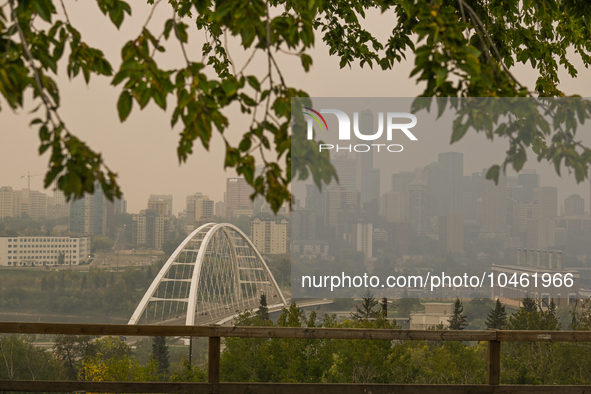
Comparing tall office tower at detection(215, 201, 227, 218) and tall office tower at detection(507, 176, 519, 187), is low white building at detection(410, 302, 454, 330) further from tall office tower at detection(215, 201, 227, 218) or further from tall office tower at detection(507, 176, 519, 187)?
tall office tower at detection(215, 201, 227, 218)

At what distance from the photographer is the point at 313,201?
5477mm

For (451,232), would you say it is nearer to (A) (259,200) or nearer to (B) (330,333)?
(B) (330,333)

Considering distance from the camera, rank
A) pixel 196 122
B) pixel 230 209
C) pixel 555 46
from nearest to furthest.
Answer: pixel 196 122 < pixel 555 46 < pixel 230 209

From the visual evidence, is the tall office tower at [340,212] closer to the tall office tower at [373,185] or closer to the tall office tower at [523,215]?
the tall office tower at [373,185]

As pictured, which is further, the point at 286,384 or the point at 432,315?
the point at 432,315

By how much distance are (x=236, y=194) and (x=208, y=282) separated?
7.68 m

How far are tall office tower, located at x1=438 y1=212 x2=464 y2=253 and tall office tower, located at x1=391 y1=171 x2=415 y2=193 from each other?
0.54m

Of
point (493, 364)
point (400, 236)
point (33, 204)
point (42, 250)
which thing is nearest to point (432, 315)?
point (400, 236)

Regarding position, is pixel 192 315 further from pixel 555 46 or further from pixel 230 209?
pixel 555 46

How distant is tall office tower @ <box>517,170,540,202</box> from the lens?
5785mm

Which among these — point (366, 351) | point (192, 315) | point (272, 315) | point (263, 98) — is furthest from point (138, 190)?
point (263, 98)

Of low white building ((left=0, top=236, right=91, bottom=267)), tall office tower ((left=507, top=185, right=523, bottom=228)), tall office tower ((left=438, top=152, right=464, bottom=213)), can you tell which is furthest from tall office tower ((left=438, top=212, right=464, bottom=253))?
low white building ((left=0, top=236, right=91, bottom=267))

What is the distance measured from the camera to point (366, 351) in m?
6.20

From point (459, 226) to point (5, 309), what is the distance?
30.6m
